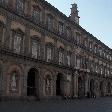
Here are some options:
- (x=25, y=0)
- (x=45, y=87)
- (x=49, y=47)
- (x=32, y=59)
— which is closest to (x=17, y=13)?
(x=25, y=0)

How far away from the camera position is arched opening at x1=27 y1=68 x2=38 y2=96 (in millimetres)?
29133

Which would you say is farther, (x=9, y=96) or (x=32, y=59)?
(x=32, y=59)

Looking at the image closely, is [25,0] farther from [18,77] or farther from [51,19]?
[18,77]

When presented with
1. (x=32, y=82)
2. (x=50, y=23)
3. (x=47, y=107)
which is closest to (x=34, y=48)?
(x=32, y=82)

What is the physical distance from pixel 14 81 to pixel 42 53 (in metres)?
6.24

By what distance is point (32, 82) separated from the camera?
2977 centimetres

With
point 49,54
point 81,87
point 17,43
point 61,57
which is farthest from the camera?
point 81,87

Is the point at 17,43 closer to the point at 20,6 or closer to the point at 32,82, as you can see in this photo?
the point at 20,6

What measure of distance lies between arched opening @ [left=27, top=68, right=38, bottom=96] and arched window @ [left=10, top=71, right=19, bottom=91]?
120 inches

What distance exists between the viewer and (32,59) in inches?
1118

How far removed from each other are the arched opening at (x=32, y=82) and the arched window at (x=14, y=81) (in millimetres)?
3055

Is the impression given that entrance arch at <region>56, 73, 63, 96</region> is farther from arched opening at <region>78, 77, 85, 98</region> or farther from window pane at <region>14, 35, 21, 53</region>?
window pane at <region>14, 35, 21, 53</region>

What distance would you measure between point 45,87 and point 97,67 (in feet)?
72.5

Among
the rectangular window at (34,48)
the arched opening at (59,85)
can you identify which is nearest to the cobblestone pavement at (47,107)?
the rectangular window at (34,48)
